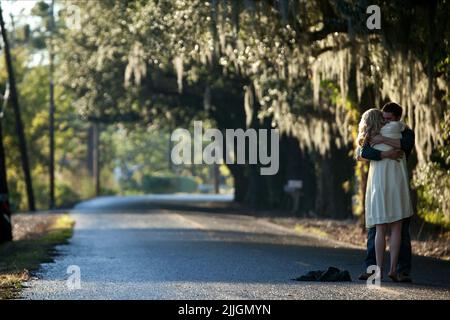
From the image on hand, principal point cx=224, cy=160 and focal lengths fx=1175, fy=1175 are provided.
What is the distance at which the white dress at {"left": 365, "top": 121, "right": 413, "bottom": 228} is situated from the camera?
13.1m

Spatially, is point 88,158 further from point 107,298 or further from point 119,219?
point 107,298

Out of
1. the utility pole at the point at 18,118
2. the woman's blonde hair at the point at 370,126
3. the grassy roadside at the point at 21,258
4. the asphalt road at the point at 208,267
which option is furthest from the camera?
the utility pole at the point at 18,118

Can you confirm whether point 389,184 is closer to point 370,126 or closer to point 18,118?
point 370,126

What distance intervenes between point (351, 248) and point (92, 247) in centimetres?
457

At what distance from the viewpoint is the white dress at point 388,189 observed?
1308 cm

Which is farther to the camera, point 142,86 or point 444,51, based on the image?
point 142,86

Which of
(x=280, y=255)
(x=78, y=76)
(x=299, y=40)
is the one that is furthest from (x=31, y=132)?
(x=280, y=255)

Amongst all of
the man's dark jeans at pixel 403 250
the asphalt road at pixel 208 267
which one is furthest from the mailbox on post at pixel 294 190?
the man's dark jeans at pixel 403 250

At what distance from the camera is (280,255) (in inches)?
714

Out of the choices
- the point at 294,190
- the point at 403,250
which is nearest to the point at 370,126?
the point at 403,250

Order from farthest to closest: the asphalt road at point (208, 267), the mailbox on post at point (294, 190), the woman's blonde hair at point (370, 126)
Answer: the mailbox on post at point (294, 190) → the woman's blonde hair at point (370, 126) → the asphalt road at point (208, 267)

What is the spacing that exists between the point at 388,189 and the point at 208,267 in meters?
3.46

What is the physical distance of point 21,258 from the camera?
17.9m

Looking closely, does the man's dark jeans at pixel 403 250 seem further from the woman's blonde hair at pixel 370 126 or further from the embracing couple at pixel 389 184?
the woman's blonde hair at pixel 370 126
